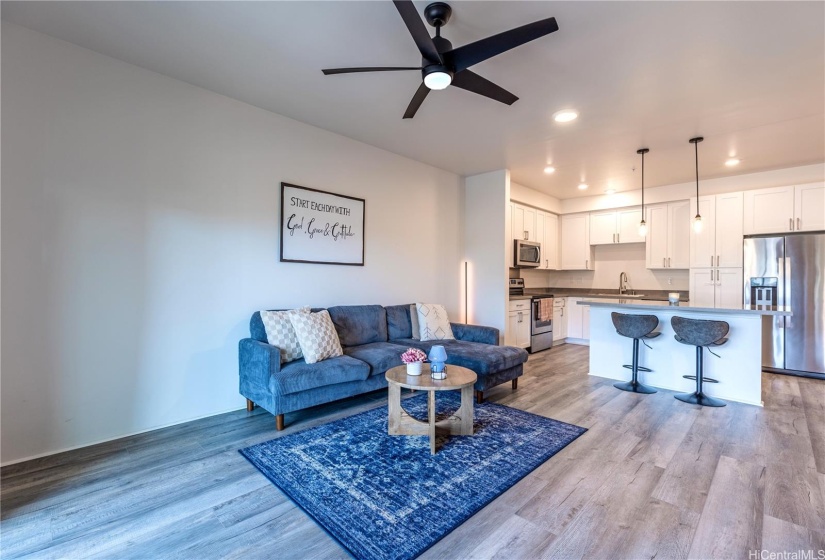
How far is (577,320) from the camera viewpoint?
6.72 m

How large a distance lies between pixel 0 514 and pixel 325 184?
3279 mm

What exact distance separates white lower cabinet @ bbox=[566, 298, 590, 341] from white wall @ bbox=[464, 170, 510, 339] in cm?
212

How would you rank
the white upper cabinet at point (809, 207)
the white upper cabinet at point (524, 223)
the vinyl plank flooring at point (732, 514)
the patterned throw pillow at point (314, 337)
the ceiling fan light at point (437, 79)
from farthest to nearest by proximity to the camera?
the white upper cabinet at point (524, 223) → the white upper cabinet at point (809, 207) → the patterned throw pillow at point (314, 337) → the ceiling fan light at point (437, 79) → the vinyl plank flooring at point (732, 514)

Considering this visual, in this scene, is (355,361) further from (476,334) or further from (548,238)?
(548,238)

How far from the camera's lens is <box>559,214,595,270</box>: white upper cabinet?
6945mm

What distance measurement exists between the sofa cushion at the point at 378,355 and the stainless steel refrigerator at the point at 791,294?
4823 millimetres

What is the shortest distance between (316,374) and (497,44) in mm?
2574

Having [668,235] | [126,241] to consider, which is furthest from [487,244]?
[126,241]

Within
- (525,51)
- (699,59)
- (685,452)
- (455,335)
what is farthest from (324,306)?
(699,59)

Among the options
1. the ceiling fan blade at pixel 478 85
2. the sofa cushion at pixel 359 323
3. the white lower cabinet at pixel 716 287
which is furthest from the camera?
the white lower cabinet at pixel 716 287

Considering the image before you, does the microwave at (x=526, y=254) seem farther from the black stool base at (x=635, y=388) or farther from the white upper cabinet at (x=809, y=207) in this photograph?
the white upper cabinet at (x=809, y=207)

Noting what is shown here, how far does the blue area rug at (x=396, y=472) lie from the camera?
1.79m

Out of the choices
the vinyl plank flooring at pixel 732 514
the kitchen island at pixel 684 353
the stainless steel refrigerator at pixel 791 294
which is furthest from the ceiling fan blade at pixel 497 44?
the stainless steel refrigerator at pixel 791 294

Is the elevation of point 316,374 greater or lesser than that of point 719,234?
lesser
